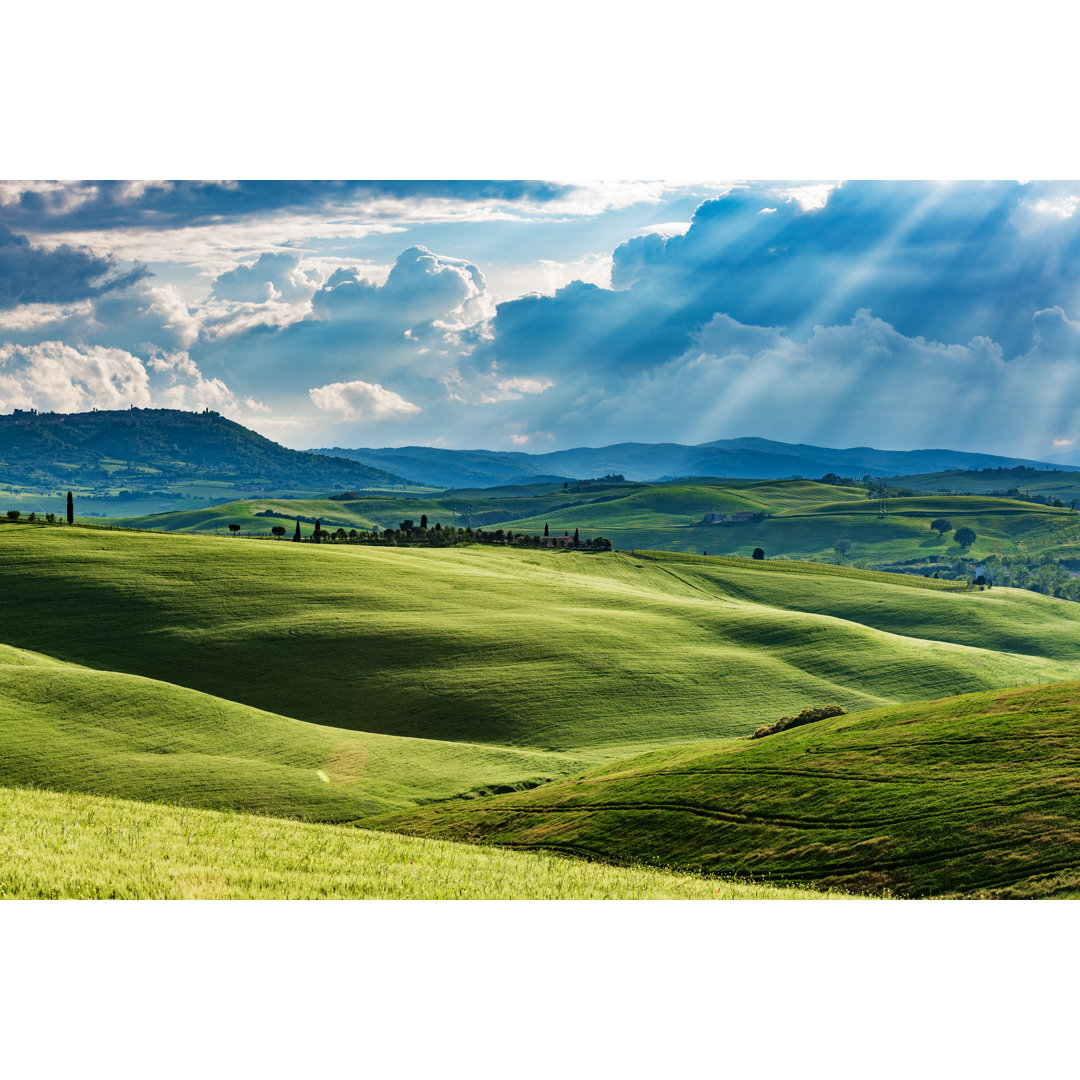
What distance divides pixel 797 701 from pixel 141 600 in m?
71.9

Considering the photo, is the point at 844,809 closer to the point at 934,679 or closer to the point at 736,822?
the point at 736,822

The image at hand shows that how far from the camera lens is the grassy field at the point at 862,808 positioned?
2462 cm

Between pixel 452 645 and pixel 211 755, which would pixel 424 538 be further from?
pixel 211 755

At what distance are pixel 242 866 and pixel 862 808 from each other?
72.4 feet

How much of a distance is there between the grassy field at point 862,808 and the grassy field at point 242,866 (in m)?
5.70

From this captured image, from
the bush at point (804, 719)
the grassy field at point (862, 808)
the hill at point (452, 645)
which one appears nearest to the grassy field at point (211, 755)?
the hill at point (452, 645)

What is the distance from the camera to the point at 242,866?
17.3 meters

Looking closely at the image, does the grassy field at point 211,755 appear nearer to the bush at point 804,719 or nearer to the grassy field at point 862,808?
the grassy field at point 862,808

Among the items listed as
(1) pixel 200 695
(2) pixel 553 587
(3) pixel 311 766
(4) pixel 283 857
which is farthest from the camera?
(2) pixel 553 587

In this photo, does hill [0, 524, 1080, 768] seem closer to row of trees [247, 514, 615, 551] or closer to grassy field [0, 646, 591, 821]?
grassy field [0, 646, 591, 821]

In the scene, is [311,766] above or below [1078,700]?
below

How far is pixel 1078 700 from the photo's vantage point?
3500 centimetres

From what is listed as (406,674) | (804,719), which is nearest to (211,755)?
(406,674)

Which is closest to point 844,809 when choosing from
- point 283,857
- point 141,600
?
point 283,857
